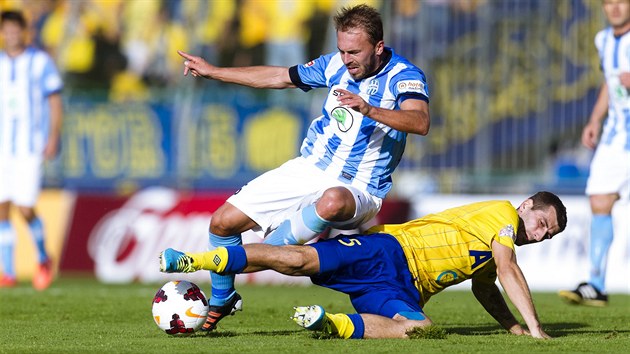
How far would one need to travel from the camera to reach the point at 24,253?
1495 cm

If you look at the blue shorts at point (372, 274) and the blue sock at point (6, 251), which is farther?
the blue sock at point (6, 251)

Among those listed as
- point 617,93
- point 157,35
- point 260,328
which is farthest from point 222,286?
point 157,35

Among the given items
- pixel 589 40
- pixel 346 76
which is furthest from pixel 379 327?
pixel 589 40

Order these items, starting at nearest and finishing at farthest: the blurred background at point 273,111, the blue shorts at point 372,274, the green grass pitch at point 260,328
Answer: the green grass pitch at point 260,328 < the blue shorts at point 372,274 < the blurred background at point 273,111

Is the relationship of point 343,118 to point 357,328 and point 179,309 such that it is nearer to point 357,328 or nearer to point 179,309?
point 357,328

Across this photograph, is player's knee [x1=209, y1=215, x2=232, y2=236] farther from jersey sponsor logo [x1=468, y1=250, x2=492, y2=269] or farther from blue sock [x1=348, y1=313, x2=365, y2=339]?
jersey sponsor logo [x1=468, y1=250, x2=492, y2=269]

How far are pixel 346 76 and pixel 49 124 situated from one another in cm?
672

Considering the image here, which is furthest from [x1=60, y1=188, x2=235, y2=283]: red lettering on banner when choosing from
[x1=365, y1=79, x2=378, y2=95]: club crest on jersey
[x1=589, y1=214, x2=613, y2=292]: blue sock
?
[x1=365, y1=79, x2=378, y2=95]: club crest on jersey

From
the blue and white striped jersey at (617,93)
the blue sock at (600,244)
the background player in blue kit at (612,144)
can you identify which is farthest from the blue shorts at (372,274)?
the blue and white striped jersey at (617,93)

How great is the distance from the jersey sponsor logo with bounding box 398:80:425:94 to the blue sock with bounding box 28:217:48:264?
21.3ft

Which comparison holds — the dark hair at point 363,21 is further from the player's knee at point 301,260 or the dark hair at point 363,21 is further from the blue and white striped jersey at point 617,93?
the blue and white striped jersey at point 617,93

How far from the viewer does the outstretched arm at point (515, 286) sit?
6887mm

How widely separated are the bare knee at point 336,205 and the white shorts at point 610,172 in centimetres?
418

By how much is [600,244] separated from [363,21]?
4385 millimetres
